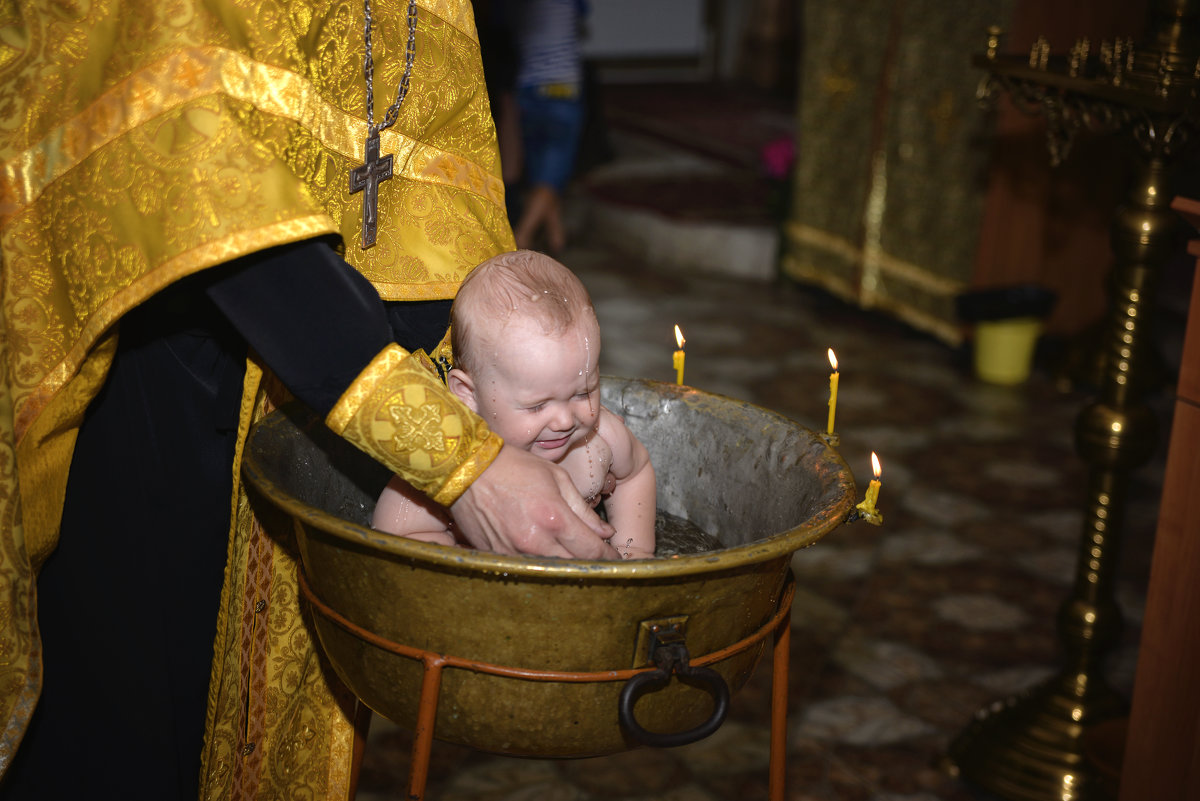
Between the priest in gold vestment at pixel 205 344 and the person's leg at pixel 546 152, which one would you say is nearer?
the priest in gold vestment at pixel 205 344

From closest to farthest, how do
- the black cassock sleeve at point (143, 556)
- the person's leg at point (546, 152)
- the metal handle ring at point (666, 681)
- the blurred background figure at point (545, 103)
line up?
the metal handle ring at point (666, 681), the black cassock sleeve at point (143, 556), the blurred background figure at point (545, 103), the person's leg at point (546, 152)

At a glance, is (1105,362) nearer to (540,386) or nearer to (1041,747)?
(1041,747)

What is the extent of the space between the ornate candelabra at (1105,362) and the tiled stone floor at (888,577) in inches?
5.4

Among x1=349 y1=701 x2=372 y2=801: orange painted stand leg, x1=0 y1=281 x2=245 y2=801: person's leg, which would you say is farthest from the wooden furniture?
x1=0 y1=281 x2=245 y2=801: person's leg

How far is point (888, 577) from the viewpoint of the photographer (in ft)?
10.0

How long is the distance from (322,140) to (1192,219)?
1.18 metres

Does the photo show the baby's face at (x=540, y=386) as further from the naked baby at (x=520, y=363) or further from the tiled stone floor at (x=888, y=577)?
the tiled stone floor at (x=888, y=577)

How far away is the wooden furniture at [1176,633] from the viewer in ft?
5.78

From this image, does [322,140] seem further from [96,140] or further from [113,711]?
[113,711]

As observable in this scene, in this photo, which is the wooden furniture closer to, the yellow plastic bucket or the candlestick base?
the candlestick base

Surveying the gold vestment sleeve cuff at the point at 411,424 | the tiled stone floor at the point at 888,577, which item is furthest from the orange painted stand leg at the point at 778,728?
the tiled stone floor at the point at 888,577

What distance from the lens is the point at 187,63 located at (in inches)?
44.2

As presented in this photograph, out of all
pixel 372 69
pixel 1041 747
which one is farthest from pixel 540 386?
pixel 1041 747

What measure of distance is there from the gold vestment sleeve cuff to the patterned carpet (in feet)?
1.39
